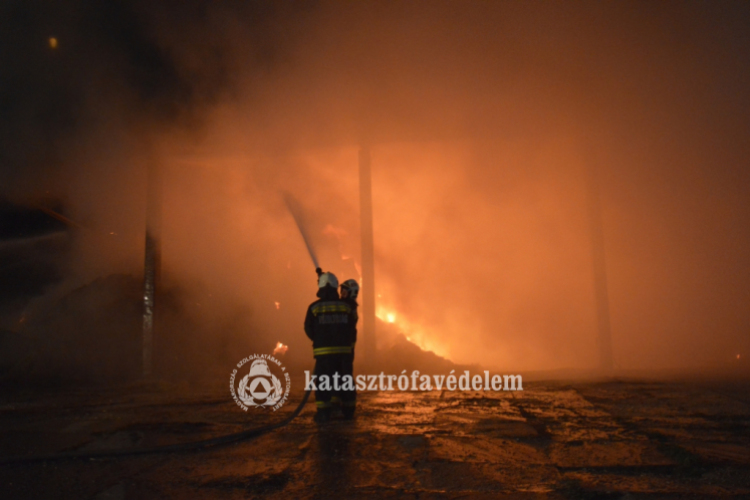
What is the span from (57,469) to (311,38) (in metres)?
5.74

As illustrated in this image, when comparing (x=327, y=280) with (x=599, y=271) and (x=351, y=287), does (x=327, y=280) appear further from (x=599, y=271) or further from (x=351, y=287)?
(x=599, y=271)

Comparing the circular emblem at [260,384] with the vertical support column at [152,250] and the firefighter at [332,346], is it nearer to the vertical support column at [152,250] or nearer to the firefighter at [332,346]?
the firefighter at [332,346]

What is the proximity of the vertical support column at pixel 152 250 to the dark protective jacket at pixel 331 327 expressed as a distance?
15.0 ft

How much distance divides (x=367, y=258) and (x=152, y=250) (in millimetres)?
3408

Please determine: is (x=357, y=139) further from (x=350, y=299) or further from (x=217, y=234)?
(x=350, y=299)

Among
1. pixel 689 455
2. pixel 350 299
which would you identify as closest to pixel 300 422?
pixel 350 299

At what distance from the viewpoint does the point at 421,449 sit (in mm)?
2867

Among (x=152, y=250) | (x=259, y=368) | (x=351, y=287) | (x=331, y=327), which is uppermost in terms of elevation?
(x=152, y=250)

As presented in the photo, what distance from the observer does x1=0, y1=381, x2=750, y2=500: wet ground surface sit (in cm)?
223

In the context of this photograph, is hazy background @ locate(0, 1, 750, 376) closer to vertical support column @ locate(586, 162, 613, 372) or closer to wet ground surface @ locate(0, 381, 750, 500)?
vertical support column @ locate(586, 162, 613, 372)

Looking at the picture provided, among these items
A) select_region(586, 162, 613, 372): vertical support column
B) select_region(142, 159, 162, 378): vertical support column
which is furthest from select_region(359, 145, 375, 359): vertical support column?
select_region(586, 162, 613, 372): vertical support column

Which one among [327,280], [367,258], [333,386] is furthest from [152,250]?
[333,386]

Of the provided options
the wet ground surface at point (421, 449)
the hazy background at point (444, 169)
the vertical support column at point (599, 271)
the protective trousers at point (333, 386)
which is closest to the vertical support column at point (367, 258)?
the hazy background at point (444, 169)

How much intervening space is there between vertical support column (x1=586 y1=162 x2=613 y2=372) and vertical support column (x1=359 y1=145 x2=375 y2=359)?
11.6 feet
